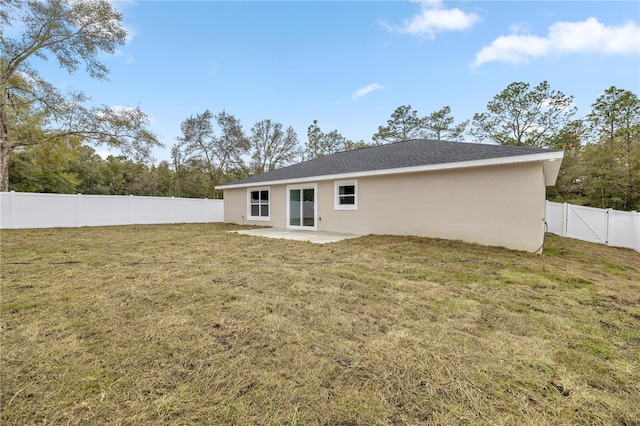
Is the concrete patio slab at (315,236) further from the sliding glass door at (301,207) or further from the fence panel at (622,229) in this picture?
the fence panel at (622,229)

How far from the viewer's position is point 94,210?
12250mm

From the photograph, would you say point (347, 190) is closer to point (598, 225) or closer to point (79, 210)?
point (598, 225)

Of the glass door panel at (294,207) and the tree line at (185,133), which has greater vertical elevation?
the tree line at (185,133)

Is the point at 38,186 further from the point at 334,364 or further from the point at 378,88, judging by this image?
the point at 334,364

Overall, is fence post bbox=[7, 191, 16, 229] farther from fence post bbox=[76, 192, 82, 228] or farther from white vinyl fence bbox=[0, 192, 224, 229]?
fence post bbox=[76, 192, 82, 228]

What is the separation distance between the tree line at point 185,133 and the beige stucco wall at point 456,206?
11325 mm

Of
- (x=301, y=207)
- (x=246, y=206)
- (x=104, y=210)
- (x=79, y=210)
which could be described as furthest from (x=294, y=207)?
(x=79, y=210)

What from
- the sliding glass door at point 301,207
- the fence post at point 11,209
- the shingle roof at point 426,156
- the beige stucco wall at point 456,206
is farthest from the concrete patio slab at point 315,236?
the fence post at point 11,209

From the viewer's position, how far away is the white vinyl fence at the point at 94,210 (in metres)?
10.4

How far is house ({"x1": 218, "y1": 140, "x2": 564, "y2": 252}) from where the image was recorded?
20.7ft

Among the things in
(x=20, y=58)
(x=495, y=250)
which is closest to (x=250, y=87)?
(x=20, y=58)

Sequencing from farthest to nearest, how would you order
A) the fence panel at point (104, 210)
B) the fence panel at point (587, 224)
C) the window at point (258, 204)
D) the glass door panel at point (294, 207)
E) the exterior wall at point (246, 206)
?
the window at point (258, 204) → the fence panel at point (104, 210) → the exterior wall at point (246, 206) → the glass door panel at point (294, 207) → the fence panel at point (587, 224)

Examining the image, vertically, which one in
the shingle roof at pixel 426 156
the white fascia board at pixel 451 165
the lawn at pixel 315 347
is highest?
the shingle roof at pixel 426 156

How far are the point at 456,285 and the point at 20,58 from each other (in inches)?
664
